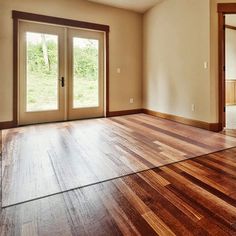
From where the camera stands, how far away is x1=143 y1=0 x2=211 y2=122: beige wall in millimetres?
3957

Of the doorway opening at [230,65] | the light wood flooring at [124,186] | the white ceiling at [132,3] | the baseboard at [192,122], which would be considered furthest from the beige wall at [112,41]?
the doorway opening at [230,65]

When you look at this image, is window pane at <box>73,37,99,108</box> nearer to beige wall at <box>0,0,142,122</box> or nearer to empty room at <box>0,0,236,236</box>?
empty room at <box>0,0,236,236</box>

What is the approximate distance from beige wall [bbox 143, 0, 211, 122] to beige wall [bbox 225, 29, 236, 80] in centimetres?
344

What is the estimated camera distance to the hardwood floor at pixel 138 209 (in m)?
1.28

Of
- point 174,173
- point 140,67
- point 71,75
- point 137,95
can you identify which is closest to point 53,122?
point 71,75

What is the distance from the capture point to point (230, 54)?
729cm

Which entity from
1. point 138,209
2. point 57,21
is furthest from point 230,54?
point 138,209

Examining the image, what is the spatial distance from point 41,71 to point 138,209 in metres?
3.93

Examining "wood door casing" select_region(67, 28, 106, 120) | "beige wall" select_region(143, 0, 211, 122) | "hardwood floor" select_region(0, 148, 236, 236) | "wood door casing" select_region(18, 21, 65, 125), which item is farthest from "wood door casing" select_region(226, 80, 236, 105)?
"hardwood floor" select_region(0, 148, 236, 236)

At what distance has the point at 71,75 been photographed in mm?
4836

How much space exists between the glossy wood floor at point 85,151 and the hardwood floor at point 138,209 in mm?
190

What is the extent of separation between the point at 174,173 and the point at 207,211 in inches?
25.1

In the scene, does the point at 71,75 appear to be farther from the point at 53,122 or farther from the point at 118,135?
the point at 118,135

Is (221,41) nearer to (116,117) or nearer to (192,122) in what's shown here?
(192,122)
